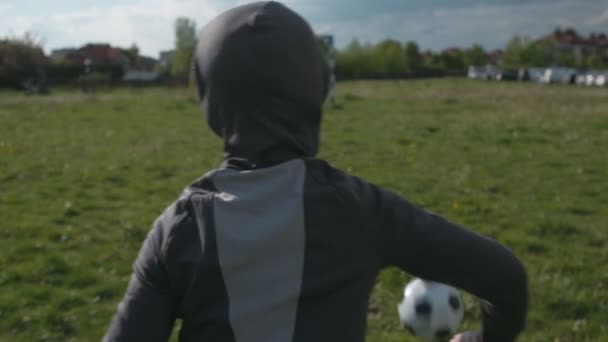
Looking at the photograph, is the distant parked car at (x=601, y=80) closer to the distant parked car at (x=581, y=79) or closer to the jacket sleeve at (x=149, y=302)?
the distant parked car at (x=581, y=79)

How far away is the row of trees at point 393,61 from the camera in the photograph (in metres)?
75.8

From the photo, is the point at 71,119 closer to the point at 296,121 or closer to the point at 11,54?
the point at 296,121

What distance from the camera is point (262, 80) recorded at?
144 cm

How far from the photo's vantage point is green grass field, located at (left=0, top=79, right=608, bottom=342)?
189 inches

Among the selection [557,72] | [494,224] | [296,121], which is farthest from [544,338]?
[557,72]

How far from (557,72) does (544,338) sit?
58388 millimetres

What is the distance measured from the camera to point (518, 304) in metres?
1.53

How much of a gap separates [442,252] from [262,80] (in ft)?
1.84

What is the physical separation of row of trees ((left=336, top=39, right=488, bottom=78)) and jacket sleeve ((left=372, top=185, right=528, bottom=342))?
69.2m

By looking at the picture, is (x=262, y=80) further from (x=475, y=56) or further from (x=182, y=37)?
(x=475, y=56)

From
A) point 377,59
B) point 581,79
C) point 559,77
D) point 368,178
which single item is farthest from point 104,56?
point 368,178

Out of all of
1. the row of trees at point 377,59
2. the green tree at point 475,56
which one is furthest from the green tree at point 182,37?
the green tree at point 475,56

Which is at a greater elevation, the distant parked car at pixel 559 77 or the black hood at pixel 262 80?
the black hood at pixel 262 80

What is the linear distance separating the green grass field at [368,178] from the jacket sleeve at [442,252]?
2919 mm
